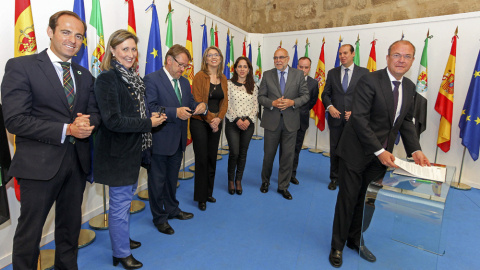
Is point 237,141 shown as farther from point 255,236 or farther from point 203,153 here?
point 255,236

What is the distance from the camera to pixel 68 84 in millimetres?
1579

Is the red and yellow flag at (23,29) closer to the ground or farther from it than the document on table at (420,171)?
farther from it

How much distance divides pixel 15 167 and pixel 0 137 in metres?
0.29

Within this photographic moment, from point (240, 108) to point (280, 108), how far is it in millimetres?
452

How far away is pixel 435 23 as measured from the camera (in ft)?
14.6

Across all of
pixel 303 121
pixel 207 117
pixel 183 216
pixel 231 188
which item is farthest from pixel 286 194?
pixel 207 117

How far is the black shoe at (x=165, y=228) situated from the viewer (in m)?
2.48

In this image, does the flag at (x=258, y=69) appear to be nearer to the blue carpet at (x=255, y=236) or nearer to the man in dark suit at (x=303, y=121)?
the man in dark suit at (x=303, y=121)

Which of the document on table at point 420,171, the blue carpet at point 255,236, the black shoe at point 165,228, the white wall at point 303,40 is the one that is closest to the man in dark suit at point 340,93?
the blue carpet at point 255,236

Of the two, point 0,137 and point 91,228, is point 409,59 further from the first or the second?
point 91,228

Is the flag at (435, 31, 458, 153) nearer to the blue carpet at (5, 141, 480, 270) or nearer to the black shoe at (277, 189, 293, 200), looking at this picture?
the blue carpet at (5, 141, 480, 270)

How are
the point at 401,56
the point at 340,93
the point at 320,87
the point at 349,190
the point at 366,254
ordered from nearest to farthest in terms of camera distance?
the point at 366,254 → the point at 401,56 → the point at 349,190 → the point at 340,93 → the point at 320,87

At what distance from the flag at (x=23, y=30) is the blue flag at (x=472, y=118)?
5094 mm

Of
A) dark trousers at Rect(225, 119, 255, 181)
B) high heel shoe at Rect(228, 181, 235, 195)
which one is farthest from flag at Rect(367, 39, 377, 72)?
high heel shoe at Rect(228, 181, 235, 195)
